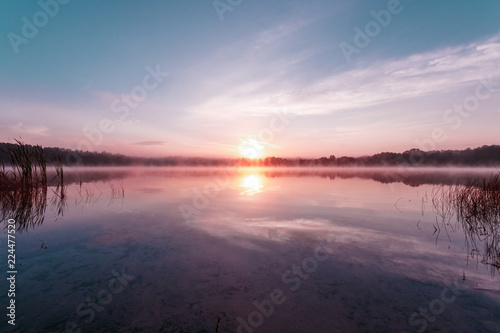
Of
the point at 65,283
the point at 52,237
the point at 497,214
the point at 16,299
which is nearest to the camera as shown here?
the point at 16,299

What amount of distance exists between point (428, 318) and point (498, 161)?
5040 inches

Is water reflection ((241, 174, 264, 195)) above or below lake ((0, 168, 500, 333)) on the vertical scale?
above

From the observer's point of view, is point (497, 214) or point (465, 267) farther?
point (497, 214)

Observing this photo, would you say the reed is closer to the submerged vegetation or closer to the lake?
the lake

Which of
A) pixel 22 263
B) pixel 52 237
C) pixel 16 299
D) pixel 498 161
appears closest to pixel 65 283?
pixel 16 299

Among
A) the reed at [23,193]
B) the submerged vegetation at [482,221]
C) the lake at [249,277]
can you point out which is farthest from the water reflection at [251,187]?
the reed at [23,193]

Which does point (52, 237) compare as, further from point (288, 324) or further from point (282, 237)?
point (288, 324)

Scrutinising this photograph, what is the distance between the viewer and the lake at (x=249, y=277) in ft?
11.5

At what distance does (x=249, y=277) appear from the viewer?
483cm

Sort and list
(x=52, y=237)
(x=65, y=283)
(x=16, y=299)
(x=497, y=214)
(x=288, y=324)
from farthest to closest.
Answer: (x=497, y=214) < (x=52, y=237) < (x=65, y=283) < (x=16, y=299) < (x=288, y=324)

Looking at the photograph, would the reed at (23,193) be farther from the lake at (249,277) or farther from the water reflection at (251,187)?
the water reflection at (251,187)

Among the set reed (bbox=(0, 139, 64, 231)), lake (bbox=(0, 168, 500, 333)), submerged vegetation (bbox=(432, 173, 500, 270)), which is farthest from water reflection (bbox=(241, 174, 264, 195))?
reed (bbox=(0, 139, 64, 231))

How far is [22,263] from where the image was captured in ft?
17.3

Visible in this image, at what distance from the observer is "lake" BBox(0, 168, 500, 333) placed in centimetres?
349
